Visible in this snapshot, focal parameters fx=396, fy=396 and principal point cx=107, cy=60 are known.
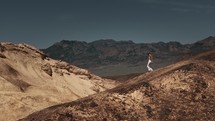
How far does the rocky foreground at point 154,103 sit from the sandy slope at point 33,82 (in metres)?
12.9

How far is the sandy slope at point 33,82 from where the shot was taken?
25589 mm

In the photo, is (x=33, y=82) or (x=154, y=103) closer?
(x=154, y=103)

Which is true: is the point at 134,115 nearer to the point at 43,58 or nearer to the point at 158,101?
the point at 158,101

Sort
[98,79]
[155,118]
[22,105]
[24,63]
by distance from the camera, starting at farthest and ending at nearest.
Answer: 1. [98,79]
2. [24,63]
3. [22,105]
4. [155,118]

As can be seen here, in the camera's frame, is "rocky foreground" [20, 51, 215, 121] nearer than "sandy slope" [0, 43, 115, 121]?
Yes

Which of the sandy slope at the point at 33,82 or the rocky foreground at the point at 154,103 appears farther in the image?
the sandy slope at the point at 33,82

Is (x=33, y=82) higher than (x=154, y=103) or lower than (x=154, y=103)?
higher

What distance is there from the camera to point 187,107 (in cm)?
1193

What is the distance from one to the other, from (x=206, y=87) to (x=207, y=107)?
1.01 metres

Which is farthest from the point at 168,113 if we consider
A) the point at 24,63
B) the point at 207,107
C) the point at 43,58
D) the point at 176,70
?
the point at 43,58

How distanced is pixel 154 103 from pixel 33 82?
21382 mm

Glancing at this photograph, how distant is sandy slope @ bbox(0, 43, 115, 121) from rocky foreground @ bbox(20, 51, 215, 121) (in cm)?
1287

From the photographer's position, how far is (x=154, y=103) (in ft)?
40.1

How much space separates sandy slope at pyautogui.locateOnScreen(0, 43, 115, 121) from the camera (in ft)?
84.0
